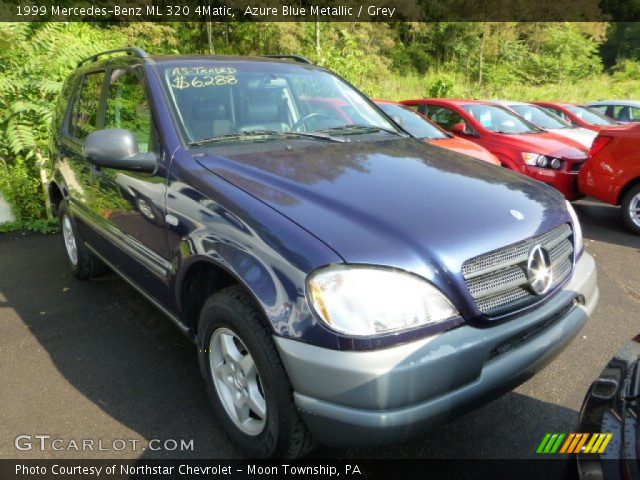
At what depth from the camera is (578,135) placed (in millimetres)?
7234

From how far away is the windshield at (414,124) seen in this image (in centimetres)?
591

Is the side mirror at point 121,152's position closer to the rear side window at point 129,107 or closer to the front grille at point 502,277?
the rear side window at point 129,107

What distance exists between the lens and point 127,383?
268 cm

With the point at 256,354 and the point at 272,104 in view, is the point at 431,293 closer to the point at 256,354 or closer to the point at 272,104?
the point at 256,354

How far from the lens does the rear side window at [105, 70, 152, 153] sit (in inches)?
102

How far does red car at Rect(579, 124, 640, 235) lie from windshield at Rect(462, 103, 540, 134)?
1514 millimetres

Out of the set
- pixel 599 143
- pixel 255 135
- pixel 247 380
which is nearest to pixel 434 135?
pixel 599 143

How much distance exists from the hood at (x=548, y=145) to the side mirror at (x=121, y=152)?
207 inches

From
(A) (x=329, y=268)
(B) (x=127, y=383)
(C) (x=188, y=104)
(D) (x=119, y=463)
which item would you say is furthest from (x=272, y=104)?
(D) (x=119, y=463)

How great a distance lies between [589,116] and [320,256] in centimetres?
1101

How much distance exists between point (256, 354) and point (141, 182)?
1.27 metres

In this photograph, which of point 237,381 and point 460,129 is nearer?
point 237,381

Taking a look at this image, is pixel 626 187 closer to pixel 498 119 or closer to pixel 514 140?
pixel 514 140

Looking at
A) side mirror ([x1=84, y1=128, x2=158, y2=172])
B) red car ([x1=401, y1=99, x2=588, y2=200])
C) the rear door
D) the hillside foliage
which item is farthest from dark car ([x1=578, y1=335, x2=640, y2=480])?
the hillside foliage
